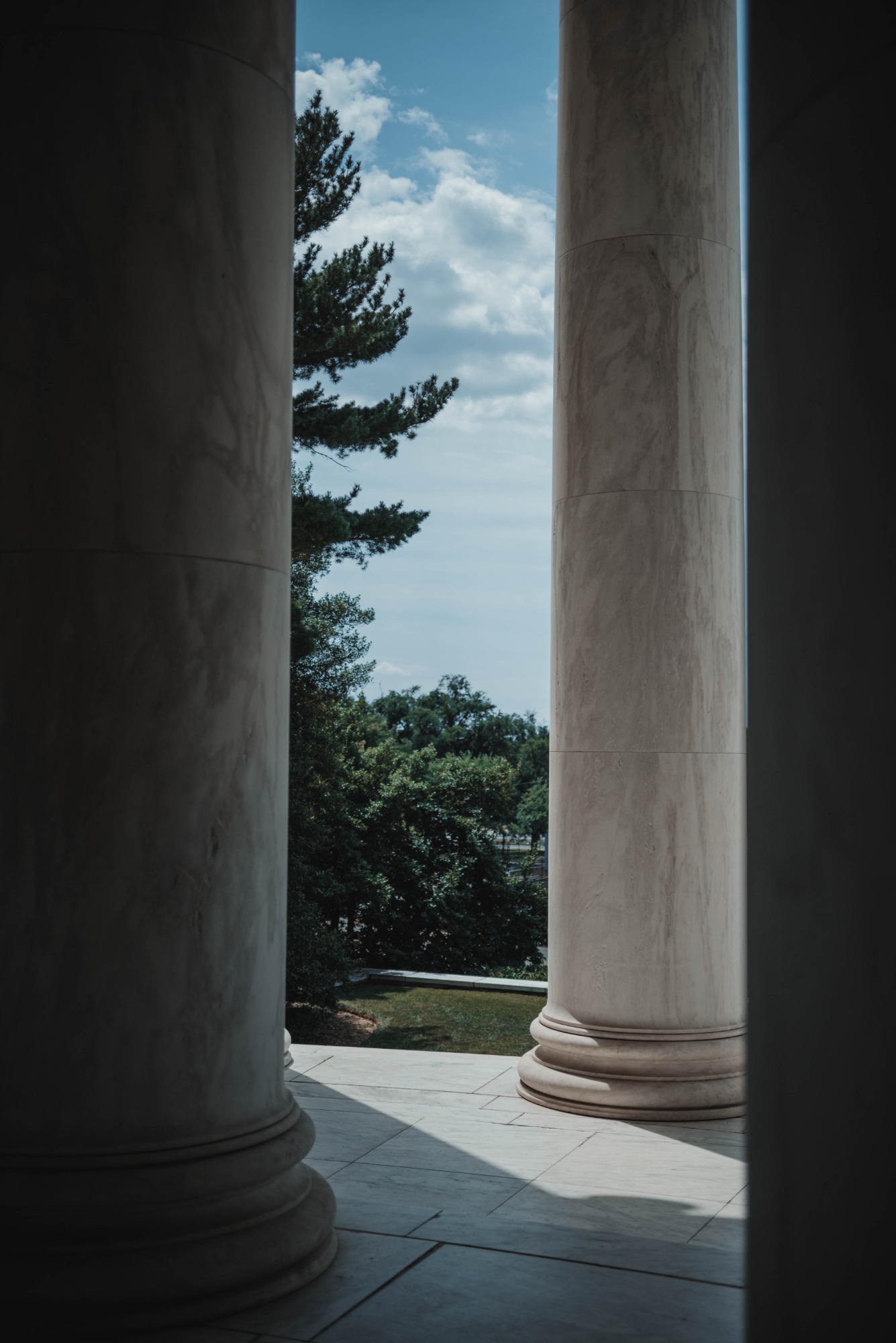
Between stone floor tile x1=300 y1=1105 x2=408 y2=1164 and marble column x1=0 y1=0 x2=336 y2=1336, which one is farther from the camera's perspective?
stone floor tile x1=300 y1=1105 x2=408 y2=1164

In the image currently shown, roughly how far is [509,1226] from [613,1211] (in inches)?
368

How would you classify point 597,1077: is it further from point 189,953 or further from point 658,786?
point 189,953

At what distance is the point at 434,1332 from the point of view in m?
69.3

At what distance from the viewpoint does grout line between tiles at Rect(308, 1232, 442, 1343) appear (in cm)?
6844

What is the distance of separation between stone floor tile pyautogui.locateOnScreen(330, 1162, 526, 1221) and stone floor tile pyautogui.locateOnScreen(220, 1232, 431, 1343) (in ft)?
32.6

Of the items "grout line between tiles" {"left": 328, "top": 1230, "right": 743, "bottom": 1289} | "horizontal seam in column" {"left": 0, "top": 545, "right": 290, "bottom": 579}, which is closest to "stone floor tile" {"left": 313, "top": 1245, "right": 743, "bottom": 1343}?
"grout line between tiles" {"left": 328, "top": 1230, "right": 743, "bottom": 1289}

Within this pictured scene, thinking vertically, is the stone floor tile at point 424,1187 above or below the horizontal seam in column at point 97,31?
below

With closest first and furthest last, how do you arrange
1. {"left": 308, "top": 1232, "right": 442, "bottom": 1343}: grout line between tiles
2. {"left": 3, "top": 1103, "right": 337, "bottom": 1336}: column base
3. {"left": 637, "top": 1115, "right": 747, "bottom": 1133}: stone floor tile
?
{"left": 3, "top": 1103, "right": 337, "bottom": 1336}: column base → {"left": 308, "top": 1232, "right": 442, "bottom": 1343}: grout line between tiles → {"left": 637, "top": 1115, "right": 747, "bottom": 1133}: stone floor tile

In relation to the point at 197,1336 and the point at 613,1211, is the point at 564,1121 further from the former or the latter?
the point at 197,1336

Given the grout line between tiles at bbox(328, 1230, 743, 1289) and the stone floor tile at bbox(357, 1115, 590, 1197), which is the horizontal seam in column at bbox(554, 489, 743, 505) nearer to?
the stone floor tile at bbox(357, 1115, 590, 1197)

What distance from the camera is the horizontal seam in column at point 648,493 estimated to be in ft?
411

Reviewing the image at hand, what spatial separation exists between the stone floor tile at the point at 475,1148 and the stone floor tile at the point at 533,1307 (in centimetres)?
2243

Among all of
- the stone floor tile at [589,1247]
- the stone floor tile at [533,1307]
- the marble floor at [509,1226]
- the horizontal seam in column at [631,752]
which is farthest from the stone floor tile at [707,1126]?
the stone floor tile at [533,1307]

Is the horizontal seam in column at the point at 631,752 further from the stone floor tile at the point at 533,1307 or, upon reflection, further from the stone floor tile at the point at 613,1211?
the stone floor tile at the point at 533,1307
